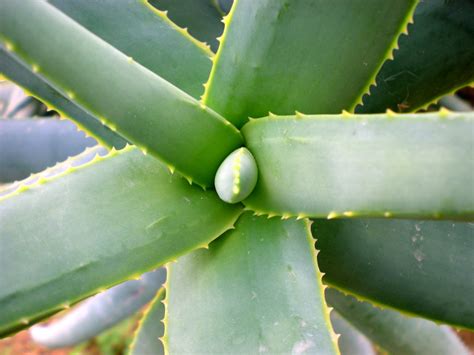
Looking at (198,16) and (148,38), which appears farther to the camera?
(198,16)

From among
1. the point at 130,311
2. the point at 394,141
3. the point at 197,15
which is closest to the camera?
the point at 394,141

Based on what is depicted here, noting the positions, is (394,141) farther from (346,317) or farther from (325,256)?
(346,317)

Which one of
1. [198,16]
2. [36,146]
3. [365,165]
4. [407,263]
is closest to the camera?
[365,165]

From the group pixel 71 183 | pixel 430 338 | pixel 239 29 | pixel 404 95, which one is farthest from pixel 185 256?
pixel 430 338

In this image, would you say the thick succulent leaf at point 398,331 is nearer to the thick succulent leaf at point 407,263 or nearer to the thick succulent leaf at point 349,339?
the thick succulent leaf at point 349,339

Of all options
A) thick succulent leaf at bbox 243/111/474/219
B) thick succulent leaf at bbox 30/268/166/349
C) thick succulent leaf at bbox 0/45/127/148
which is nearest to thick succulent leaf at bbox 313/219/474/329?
thick succulent leaf at bbox 243/111/474/219

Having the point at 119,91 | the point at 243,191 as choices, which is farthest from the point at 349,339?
the point at 119,91

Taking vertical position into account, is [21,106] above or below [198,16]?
below

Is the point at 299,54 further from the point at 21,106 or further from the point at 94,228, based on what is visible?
the point at 21,106
